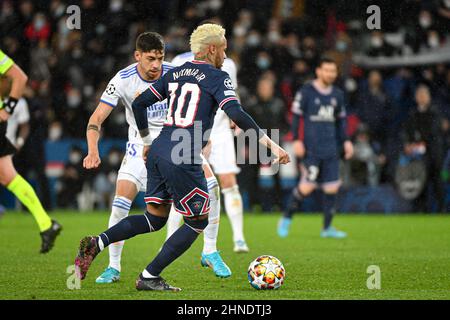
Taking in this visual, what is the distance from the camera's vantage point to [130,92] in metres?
7.51

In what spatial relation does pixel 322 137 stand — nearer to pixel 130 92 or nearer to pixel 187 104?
pixel 130 92

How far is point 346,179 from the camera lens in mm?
16906

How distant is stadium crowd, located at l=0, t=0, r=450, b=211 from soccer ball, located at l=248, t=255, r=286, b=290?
9585 mm

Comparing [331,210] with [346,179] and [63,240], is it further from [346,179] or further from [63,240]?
[346,179]

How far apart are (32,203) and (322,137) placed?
4419 millimetres

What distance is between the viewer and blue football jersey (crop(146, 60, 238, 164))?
6.46 m

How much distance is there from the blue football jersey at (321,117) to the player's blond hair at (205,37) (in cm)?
570

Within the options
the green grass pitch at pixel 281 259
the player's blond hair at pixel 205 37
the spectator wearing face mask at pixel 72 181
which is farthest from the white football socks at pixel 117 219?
the spectator wearing face mask at pixel 72 181

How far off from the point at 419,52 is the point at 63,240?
10773mm

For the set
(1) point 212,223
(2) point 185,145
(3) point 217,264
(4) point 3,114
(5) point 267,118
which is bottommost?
(3) point 217,264

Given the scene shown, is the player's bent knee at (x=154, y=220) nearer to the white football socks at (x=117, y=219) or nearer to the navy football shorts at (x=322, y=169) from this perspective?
the white football socks at (x=117, y=219)

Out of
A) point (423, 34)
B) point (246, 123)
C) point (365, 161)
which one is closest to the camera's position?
point (246, 123)

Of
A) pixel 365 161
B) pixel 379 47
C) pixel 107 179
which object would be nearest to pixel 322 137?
pixel 365 161

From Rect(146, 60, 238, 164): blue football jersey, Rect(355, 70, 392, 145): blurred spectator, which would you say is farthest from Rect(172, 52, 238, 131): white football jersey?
Rect(355, 70, 392, 145): blurred spectator
